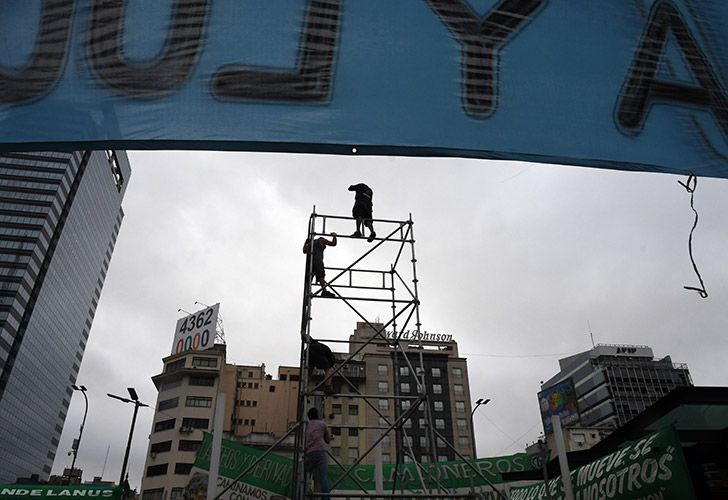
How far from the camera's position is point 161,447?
62.6 metres

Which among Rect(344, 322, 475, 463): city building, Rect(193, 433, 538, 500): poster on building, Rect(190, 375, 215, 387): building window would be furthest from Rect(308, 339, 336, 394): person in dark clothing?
Rect(190, 375, 215, 387): building window

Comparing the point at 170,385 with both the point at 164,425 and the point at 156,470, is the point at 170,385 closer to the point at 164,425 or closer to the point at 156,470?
the point at 164,425

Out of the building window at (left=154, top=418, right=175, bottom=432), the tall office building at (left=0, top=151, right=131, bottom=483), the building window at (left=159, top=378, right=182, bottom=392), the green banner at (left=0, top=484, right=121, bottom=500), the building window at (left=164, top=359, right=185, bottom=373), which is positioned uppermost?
the tall office building at (left=0, top=151, right=131, bottom=483)

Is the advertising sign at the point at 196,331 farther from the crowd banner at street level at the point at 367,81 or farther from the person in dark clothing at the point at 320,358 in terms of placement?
the crowd banner at street level at the point at 367,81

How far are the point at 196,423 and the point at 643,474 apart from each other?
64535 mm

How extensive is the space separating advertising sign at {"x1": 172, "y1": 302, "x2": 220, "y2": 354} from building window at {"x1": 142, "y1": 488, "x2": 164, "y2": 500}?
56.1 ft

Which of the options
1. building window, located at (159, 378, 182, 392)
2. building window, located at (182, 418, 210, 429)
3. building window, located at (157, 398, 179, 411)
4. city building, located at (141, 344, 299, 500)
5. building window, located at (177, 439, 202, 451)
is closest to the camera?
city building, located at (141, 344, 299, 500)

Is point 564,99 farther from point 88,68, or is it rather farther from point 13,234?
point 13,234

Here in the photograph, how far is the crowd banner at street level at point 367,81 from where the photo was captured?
389cm

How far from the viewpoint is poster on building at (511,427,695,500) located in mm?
5773

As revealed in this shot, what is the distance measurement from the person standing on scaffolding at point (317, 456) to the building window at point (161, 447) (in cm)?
6284

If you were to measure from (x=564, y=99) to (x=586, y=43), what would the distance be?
2.00 ft

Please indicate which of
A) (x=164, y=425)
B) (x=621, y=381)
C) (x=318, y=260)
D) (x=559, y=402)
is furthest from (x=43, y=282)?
(x=318, y=260)

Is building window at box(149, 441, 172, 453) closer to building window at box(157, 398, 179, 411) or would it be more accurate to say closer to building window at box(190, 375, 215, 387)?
building window at box(157, 398, 179, 411)
